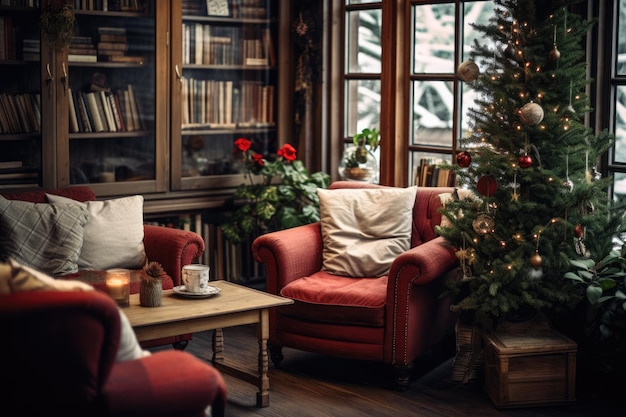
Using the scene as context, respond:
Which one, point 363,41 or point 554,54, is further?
point 363,41

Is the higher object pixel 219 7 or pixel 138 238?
pixel 219 7

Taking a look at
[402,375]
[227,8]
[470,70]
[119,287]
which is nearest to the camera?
[119,287]

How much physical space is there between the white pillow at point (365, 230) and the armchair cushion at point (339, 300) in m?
0.15

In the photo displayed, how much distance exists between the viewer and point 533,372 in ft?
13.4

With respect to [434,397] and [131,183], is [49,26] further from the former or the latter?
[434,397]

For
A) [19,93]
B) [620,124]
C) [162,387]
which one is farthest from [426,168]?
[162,387]

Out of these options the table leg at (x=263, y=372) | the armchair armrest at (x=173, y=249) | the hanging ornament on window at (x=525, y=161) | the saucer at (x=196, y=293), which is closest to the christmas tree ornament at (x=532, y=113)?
the hanging ornament on window at (x=525, y=161)

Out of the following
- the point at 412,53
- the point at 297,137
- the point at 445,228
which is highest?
the point at 412,53

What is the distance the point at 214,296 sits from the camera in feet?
13.0

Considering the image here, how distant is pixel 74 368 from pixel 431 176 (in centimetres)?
335

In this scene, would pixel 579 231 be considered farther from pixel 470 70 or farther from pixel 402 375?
pixel 402 375

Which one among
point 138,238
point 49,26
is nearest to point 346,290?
point 138,238

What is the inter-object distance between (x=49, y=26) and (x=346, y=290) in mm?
2174

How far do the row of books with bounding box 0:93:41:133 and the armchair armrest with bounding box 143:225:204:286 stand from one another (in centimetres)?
92
